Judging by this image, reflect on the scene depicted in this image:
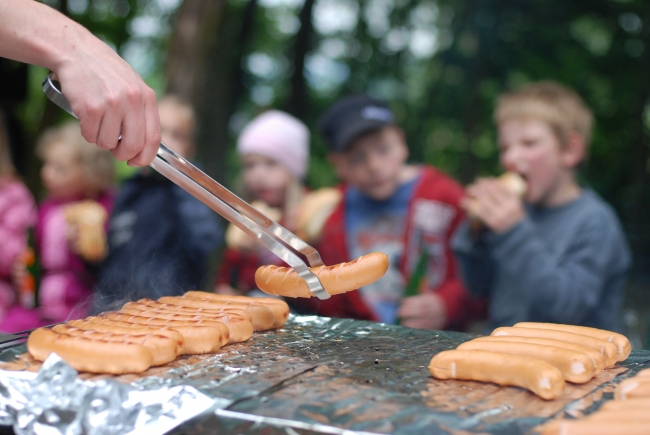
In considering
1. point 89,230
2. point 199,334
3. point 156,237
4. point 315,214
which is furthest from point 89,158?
point 199,334

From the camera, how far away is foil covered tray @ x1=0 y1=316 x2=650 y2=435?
66.7 inches

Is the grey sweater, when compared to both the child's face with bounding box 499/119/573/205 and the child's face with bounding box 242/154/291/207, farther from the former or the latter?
the child's face with bounding box 242/154/291/207

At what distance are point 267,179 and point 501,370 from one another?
337 cm

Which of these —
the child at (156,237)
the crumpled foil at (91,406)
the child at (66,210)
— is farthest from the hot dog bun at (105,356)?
the child at (66,210)

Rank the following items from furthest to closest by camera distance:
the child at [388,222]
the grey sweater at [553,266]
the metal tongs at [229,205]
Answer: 1. the child at [388,222]
2. the grey sweater at [553,266]
3. the metal tongs at [229,205]

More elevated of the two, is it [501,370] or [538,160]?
[538,160]

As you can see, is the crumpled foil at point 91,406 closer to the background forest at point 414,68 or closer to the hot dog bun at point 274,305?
the hot dog bun at point 274,305

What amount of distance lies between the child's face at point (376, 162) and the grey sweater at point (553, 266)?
2.34ft

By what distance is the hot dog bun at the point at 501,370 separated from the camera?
1.90 meters

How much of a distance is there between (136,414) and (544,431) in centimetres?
118

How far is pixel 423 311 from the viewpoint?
391 centimetres

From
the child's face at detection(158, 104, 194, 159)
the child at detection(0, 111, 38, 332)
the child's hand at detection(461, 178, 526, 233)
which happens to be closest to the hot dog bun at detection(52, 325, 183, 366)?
the child's hand at detection(461, 178, 526, 233)

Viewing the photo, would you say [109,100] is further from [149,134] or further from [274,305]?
[274,305]

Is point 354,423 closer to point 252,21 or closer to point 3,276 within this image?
point 3,276
